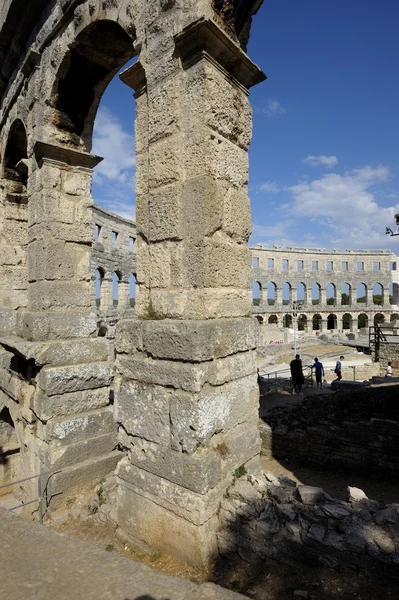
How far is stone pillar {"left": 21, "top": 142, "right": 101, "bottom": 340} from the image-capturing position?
4355 mm

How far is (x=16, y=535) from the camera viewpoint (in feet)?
6.98

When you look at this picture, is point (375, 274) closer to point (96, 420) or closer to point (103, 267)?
point (103, 267)

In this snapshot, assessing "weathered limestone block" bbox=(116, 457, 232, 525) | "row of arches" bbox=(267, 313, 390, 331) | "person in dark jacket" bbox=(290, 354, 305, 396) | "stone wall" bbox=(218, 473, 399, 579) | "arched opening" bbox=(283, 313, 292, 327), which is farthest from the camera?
"arched opening" bbox=(283, 313, 292, 327)

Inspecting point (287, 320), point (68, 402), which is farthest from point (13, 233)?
point (287, 320)

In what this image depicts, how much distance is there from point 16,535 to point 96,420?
6.73ft

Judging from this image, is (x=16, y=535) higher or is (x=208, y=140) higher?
(x=208, y=140)

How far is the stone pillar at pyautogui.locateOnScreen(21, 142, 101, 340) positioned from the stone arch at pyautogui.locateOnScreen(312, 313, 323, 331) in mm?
41208

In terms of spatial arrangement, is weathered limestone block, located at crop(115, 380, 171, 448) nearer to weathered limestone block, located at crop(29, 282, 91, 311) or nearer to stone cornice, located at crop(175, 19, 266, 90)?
weathered limestone block, located at crop(29, 282, 91, 311)

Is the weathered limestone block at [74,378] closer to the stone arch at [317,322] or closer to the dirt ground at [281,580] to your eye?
the dirt ground at [281,580]

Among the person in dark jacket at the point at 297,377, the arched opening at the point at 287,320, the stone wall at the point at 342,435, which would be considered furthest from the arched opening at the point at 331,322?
the stone wall at the point at 342,435

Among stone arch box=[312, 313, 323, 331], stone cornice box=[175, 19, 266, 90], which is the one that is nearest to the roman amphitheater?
stone cornice box=[175, 19, 266, 90]

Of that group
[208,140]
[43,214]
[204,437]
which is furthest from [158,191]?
[43,214]

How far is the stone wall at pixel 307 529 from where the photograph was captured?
7.28ft

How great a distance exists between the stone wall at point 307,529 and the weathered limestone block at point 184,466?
29cm
